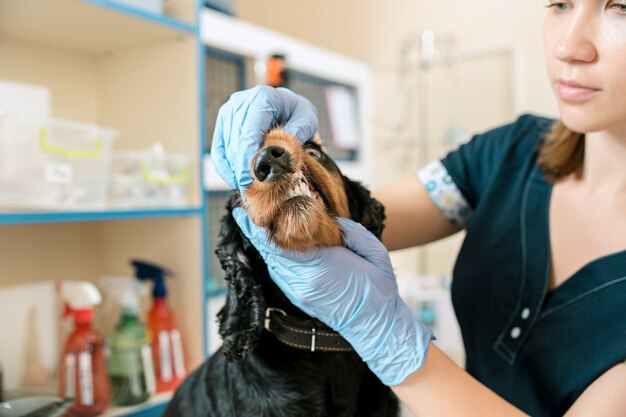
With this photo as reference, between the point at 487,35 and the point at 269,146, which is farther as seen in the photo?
the point at 487,35

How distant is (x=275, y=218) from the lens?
741 mm

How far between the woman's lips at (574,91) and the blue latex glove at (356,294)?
0.44 metres

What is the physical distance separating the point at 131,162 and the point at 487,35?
2064 mm

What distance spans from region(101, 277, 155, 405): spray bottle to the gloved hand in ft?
2.77

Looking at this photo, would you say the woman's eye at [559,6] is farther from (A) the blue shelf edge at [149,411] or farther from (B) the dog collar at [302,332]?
(A) the blue shelf edge at [149,411]

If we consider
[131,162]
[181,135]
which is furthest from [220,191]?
[131,162]

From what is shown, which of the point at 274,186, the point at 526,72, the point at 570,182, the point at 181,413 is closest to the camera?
the point at 274,186

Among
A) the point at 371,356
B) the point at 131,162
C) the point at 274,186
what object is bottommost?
the point at 371,356

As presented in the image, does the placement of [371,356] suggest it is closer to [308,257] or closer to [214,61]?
[308,257]

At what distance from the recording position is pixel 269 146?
0.75m

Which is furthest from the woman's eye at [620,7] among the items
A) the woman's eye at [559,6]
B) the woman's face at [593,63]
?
the woman's eye at [559,6]

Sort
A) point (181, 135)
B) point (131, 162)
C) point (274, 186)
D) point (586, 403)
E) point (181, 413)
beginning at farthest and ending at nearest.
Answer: point (181, 135), point (131, 162), point (181, 413), point (586, 403), point (274, 186)

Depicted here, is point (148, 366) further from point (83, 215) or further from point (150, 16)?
point (150, 16)

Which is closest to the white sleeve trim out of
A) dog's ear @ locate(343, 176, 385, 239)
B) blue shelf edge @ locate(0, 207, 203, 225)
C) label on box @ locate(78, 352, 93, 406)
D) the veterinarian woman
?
the veterinarian woman
